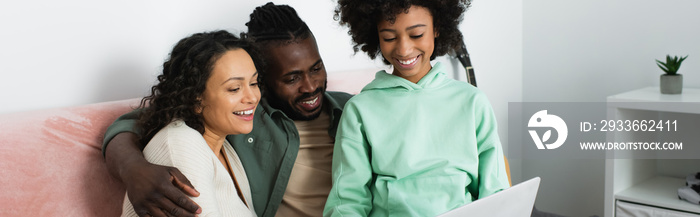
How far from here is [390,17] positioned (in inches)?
47.1

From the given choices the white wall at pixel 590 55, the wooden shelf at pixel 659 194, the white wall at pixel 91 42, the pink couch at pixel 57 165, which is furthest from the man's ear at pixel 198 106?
the white wall at pixel 590 55

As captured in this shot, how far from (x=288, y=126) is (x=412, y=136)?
0.28 m

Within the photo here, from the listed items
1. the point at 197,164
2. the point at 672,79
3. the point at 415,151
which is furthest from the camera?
the point at 672,79

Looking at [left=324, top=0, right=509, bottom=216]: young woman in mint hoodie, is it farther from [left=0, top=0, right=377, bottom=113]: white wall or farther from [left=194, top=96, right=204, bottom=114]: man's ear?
[left=0, top=0, right=377, bottom=113]: white wall

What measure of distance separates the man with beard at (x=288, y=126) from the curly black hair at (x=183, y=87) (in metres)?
0.18

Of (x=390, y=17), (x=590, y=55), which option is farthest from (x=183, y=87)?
(x=590, y=55)

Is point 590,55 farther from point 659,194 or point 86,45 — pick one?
point 86,45

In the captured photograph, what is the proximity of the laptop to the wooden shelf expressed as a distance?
4.18 ft

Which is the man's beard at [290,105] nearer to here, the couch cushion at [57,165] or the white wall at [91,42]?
the white wall at [91,42]

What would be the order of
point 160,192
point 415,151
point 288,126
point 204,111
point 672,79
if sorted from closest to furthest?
point 160,192 → point 204,111 → point 415,151 → point 288,126 → point 672,79

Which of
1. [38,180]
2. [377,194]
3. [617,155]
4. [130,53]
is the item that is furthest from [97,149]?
[617,155]

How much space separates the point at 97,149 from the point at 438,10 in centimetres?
71

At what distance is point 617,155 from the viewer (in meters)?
2.20

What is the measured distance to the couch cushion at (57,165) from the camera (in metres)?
0.93
